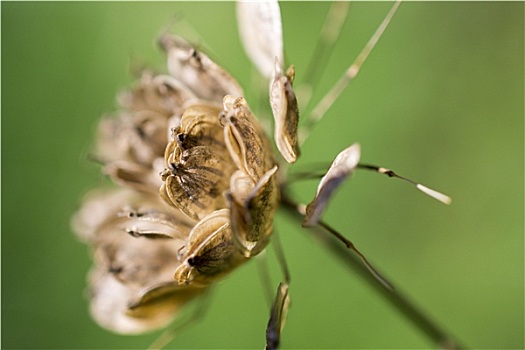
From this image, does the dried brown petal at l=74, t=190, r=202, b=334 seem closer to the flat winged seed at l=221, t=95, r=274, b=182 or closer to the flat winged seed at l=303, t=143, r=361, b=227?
the flat winged seed at l=221, t=95, r=274, b=182

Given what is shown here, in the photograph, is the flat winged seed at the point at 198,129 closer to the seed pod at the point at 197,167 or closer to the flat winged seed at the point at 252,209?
the seed pod at the point at 197,167

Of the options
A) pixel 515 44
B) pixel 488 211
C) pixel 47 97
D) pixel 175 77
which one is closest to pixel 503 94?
pixel 515 44

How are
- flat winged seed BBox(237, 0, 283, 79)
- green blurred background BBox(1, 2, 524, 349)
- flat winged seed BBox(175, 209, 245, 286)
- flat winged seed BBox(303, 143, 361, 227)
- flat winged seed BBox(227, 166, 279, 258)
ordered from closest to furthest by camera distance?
flat winged seed BBox(303, 143, 361, 227) < flat winged seed BBox(227, 166, 279, 258) < flat winged seed BBox(175, 209, 245, 286) < flat winged seed BBox(237, 0, 283, 79) < green blurred background BBox(1, 2, 524, 349)

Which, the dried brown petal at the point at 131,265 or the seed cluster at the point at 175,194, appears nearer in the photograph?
the seed cluster at the point at 175,194

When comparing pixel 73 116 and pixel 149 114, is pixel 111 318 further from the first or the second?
pixel 73 116

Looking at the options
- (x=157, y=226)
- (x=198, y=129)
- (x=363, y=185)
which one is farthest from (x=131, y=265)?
(x=363, y=185)

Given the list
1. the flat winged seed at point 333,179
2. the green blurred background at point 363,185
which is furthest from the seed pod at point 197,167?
the green blurred background at point 363,185

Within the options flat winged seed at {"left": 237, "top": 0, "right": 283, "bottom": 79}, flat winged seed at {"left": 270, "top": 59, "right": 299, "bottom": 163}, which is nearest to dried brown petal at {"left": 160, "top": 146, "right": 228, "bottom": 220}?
flat winged seed at {"left": 270, "top": 59, "right": 299, "bottom": 163}
